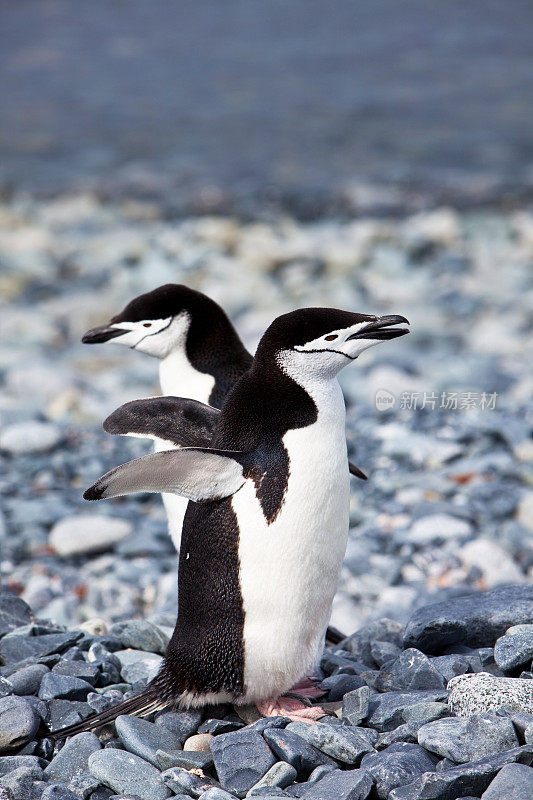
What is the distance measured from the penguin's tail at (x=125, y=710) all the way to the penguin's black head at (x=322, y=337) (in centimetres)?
77

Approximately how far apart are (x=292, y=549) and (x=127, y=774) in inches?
21.5

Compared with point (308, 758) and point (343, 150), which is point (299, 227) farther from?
point (308, 758)

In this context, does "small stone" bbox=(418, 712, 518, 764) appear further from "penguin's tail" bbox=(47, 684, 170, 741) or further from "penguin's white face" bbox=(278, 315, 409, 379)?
"penguin's white face" bbox=(278, 315, 409, 379)

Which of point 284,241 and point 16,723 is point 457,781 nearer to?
point 16,723

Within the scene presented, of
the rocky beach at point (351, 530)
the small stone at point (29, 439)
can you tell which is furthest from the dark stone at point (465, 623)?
the small stone at point (29, 439)

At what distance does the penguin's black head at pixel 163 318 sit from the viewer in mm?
2818

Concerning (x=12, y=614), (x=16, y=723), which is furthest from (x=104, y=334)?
(x=16, y=723)

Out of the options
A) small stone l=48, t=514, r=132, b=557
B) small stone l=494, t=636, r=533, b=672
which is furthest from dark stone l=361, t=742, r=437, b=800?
small stone l=48, t=514, r=132, b=557

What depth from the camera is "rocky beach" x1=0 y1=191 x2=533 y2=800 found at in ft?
6.00

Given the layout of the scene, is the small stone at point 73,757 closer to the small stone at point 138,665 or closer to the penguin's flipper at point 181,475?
the small stone at point 138,665

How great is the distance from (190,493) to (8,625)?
89cm

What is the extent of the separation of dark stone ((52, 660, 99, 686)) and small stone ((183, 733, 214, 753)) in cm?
36

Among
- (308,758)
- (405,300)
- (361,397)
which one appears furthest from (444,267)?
(308,758)

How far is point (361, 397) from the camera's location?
18.2 feet
